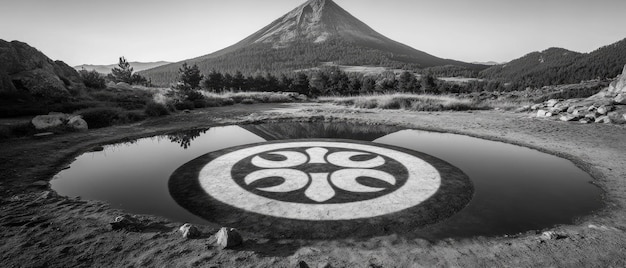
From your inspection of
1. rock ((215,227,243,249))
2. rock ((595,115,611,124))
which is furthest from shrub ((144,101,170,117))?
rock ((595,115,611,124))

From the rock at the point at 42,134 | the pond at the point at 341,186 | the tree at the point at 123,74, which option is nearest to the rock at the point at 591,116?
the pond at the point at 341,186

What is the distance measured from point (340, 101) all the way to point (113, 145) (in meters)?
22.3

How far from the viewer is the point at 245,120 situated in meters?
19.1

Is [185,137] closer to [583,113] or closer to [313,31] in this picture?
[583,113]

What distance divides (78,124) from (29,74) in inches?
Answer: 583

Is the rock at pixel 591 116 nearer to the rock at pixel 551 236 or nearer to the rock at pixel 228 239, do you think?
the rock at pixel 551 236

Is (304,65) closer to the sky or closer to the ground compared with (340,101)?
closer to the sky

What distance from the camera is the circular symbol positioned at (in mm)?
5684

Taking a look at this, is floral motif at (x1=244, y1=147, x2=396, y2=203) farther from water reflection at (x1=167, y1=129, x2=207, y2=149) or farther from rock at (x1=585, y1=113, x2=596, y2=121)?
rock at (x1=585, y1=113, x2=596, y2=121)

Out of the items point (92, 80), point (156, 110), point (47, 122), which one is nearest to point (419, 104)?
point (156, 110)

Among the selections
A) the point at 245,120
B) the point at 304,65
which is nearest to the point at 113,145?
the point at 245,120

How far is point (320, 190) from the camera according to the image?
24.6ft

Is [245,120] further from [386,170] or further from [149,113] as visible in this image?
[386,170]

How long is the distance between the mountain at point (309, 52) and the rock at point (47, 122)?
10462 cm
